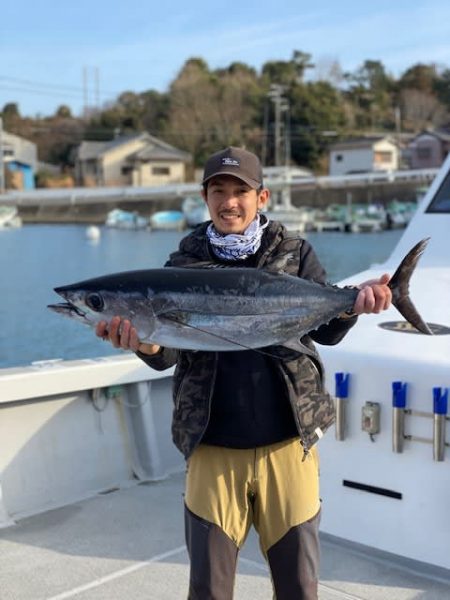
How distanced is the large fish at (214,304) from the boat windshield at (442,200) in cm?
333

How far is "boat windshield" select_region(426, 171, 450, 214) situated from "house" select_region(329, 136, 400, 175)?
68.5 meters

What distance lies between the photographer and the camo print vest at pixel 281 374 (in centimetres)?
233

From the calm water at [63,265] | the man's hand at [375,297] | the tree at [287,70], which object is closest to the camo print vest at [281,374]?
the man's hand at [375,297]

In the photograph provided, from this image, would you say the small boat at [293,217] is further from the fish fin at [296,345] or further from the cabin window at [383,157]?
the fish fin at [296,345]

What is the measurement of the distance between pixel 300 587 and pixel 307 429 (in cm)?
49

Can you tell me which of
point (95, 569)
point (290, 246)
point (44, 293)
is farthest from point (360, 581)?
point (44, 293)

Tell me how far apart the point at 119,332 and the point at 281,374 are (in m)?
0.51

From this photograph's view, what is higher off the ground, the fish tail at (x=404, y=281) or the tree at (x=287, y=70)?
the tree at (x=287, y=70)

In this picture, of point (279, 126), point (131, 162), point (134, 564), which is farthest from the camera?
point (131, 162)

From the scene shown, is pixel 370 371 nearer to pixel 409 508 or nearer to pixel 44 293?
pixel 409 508

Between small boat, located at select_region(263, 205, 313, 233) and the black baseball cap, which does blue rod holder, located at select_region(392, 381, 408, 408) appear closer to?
the black baseball cap

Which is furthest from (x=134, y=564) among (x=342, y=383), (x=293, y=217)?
(x=293, y=217)

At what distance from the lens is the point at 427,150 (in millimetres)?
73000

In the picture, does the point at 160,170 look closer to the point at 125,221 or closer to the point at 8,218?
the point at 125,221
